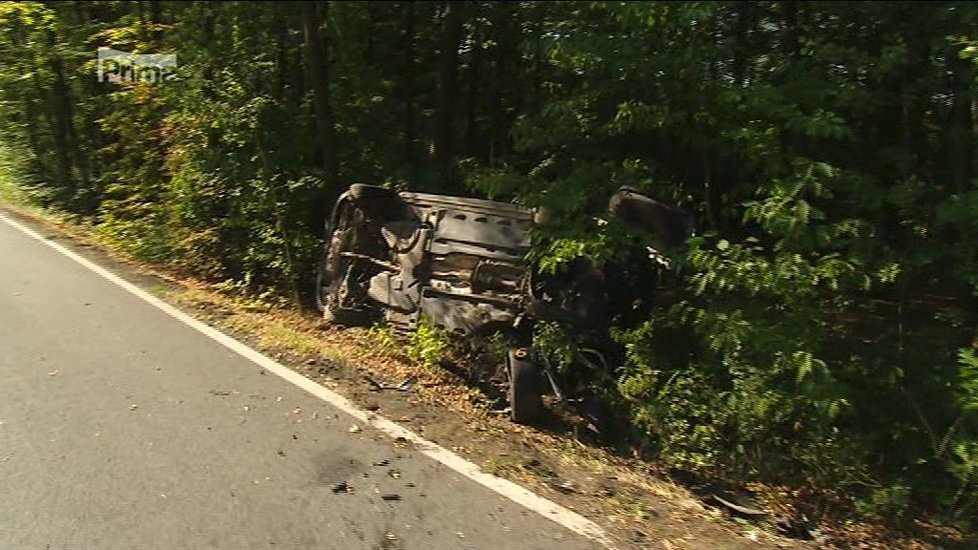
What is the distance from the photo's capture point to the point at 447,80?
11.4 metres

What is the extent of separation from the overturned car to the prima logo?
5.56 meters

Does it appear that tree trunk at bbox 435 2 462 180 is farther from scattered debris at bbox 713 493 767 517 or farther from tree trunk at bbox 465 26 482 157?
scattered debris at bbox 713 493 767 517

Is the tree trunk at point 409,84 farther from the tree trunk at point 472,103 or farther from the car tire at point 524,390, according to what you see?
the car tire at point 524,390

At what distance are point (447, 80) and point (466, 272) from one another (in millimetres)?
5218

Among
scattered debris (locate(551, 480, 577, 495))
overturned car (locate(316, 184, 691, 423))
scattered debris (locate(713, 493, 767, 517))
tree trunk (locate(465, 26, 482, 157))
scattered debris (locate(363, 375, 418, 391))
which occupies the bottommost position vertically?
scattered debris (locate(363, 375, 418, 391))

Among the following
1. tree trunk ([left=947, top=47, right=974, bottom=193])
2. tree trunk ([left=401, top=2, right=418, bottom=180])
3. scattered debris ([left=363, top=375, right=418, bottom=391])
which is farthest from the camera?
tree trunk ([left=401, top=2, right=418, bottom=180])

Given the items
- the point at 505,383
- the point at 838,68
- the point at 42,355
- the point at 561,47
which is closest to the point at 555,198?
the point at 561,47

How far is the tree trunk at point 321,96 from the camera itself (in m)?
10.8

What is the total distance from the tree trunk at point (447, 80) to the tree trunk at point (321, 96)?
144 cm

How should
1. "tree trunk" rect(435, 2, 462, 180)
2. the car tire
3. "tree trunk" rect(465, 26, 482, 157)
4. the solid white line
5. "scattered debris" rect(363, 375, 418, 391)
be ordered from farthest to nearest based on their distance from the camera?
1. "tree trunk" rect(465, 26, 482, 157)
2. "tree trunk" rect(435, 2, 462, 180)
3. "scattered debris" rect(363, 375, 418, 391)
4. the car tire
5. the solid white line

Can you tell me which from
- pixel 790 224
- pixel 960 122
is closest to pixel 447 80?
pixel 960 122

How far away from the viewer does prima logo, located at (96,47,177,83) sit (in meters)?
12.4

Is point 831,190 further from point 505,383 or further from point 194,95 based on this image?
point 194,95

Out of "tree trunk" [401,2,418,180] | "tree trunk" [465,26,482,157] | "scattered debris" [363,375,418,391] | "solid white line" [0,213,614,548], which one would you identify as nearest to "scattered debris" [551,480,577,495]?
"solid white line" [0,213,614,548]
